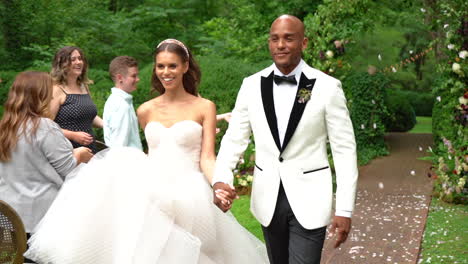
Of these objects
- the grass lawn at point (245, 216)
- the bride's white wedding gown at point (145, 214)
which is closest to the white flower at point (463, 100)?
the grass lawn at point (245, 216)

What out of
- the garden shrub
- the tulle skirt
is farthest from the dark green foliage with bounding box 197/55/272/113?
the tulle skirt

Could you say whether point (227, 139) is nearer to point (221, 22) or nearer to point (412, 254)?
point (412, 254)

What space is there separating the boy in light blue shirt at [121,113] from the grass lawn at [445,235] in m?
3.37

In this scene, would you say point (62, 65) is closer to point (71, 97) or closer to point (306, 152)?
point (71, 97)

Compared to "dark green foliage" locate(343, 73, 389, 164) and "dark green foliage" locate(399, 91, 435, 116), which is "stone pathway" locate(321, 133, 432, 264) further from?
"dark green foliage" locate(399, 91, 435, 116)

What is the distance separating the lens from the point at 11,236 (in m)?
4.03

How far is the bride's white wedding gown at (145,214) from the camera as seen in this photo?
404cm

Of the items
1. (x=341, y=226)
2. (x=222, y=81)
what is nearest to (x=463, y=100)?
(x=222, y=81)

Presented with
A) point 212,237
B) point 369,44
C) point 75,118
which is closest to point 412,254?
point 212,237

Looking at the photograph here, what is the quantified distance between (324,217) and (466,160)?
6.19 meters

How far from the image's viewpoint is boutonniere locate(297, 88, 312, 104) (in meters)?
3.68

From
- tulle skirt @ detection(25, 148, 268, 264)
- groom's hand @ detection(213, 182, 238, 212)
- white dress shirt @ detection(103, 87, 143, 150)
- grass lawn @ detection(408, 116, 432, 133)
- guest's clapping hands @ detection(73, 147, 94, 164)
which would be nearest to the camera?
groom's hand @ detection(213, 182, 238, 212)

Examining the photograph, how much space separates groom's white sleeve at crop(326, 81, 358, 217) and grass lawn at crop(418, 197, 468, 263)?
141 inches

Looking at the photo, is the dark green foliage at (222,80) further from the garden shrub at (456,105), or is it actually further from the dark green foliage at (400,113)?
the dark green foliage at (400,113)
